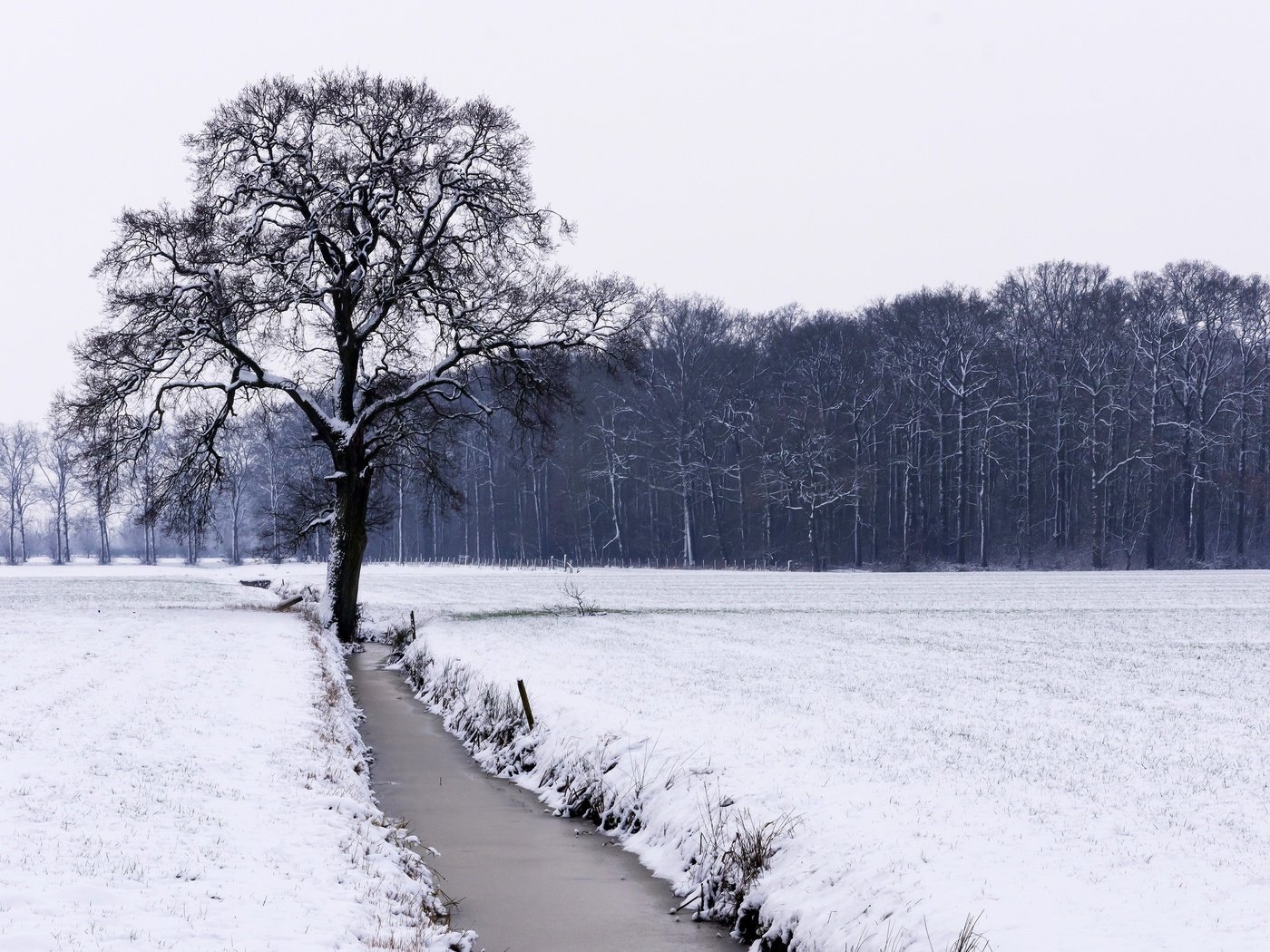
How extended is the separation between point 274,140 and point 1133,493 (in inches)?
2525

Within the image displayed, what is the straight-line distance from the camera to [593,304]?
3344cm

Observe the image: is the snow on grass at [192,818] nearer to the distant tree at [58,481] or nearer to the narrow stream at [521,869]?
the narrow stream at [521,869]

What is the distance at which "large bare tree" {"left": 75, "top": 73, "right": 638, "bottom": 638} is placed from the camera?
31.2 metres

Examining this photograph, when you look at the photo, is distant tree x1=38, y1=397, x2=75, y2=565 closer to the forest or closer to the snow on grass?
the forest

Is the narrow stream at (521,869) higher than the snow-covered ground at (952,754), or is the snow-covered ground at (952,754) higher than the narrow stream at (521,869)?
the snow-covered ground at (952,754)

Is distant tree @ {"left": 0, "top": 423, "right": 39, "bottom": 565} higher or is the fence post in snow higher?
distant tree @ {"left": 0, "top": 423, "right": 39, "bottom": 565}

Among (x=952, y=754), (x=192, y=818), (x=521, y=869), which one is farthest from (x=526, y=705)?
(x=192, y=818)

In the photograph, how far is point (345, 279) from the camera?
3247 centimetres

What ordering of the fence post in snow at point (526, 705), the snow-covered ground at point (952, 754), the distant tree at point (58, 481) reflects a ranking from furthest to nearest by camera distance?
the distant tree at point (58, 481), the fence post in snow at point (526, 705), the snow-covered ground at point (952, 754)

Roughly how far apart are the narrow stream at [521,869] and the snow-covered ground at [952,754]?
1.86ft

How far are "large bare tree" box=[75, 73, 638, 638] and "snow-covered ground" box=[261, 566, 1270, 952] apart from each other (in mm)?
7487

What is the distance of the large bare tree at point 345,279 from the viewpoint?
102ft

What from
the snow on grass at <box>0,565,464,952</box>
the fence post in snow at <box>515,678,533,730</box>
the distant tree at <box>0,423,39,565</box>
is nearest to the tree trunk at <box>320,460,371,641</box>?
the snow on grass at <box>0,565,464,952</box>

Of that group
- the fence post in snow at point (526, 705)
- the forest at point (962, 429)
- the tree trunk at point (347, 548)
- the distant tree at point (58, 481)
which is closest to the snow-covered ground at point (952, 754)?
the fence post in snow at point (526, 705)
